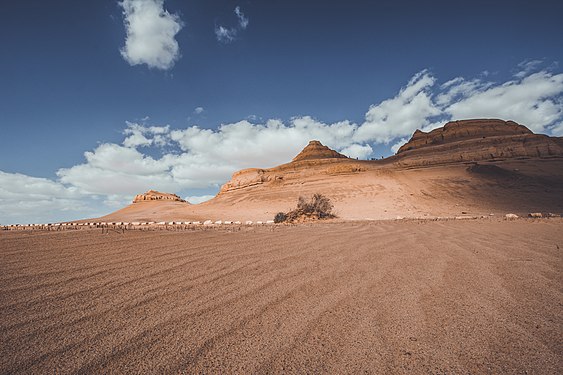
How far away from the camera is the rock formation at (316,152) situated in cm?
5162

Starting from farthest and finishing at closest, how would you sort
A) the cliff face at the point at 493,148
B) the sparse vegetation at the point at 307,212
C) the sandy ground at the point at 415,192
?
the cliff face at the point at 493,148 < the sandy ground at the point at 415,192 < the sparse vegetation at the point at 307,212

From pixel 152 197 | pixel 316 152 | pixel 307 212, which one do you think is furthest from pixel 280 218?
pixel 152 197

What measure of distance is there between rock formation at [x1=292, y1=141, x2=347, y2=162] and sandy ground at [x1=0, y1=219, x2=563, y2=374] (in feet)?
160

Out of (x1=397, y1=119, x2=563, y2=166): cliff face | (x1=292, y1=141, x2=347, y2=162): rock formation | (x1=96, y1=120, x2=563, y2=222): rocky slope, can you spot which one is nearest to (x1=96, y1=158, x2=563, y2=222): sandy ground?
(x1=96, y1=120, x2=563, y2=222): rocky slope

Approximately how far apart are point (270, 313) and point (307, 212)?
41.3 feet

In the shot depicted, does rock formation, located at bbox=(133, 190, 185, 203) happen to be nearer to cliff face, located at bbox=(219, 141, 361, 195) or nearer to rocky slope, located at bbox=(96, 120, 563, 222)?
cliff face, located at bbox=(219, 141, 361, 195)

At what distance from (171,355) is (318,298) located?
1.19 m

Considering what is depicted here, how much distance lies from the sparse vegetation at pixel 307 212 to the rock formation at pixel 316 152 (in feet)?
120

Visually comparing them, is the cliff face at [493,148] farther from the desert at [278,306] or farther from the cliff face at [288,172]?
the desert at [278,306]

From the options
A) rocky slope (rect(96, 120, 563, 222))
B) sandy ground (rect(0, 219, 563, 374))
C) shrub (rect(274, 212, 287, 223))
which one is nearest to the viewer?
sandy ground (rect(0, 219, 563, 374))

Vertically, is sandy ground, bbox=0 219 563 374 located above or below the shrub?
below

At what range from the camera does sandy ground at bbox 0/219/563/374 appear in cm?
133

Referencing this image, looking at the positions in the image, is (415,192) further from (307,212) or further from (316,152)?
(316,152)

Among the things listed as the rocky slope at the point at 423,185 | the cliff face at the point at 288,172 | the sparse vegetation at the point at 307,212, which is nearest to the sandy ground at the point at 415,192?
the rocky slope at the point at 423,185
